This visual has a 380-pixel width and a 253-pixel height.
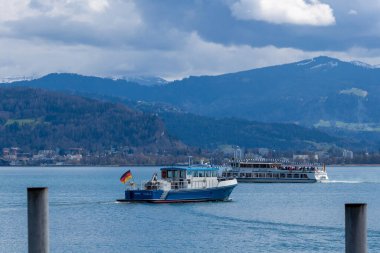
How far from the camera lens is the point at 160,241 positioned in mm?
84188

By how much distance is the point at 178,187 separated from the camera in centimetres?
12625

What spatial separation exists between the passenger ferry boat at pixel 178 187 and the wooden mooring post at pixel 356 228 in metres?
95.1

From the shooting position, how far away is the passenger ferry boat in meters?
125

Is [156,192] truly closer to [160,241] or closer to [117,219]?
[117,219]

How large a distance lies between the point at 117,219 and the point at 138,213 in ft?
23.4

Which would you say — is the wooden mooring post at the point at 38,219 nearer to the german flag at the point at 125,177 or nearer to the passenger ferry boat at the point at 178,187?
the german flag at the point at 125,177

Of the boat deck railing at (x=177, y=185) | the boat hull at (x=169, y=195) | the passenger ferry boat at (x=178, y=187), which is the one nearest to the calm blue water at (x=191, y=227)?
the boat hull at (x=169, y=195)

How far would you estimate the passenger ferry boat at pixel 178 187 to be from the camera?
Answer: 12500cm

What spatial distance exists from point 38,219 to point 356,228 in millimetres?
9658

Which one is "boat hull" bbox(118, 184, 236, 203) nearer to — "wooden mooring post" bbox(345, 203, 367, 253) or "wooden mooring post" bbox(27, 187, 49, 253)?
"wooden mooring post" bbox(27, 187, 49, 253)

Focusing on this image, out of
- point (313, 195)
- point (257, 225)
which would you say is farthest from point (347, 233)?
point (313, 195)

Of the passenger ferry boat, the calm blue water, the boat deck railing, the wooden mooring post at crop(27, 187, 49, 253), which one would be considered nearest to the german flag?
the calm blue water

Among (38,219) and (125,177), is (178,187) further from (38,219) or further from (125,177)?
(38,219)

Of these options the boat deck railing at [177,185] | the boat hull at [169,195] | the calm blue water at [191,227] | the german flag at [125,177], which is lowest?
the calm blue water at [191,227]
